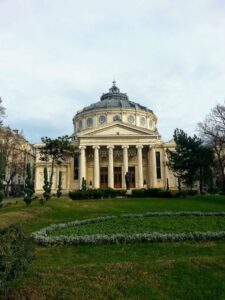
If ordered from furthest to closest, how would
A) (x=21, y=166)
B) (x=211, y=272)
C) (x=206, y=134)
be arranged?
(x=21, y=166), (x=206, y=134), (x=211, y=272)

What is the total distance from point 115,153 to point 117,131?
518cm

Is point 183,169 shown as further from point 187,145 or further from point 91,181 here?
point 91,181

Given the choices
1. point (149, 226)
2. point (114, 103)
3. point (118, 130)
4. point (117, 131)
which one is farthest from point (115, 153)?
point (149, 226)

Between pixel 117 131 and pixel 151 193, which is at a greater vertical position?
pixel 117 131

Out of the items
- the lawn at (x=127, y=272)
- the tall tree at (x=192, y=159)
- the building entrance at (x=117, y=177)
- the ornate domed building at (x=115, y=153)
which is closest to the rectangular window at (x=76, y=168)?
the ornate domed building at (x=115, y=153)

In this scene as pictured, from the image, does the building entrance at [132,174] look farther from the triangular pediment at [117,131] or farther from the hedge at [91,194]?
the hedge at [91,194]

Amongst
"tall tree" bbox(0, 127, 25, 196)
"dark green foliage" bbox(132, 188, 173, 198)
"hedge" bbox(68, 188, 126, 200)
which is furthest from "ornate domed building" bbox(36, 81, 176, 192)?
"dark green foliage" bbox(132, 188, 173, 198)

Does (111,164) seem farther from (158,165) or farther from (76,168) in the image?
(158,165)

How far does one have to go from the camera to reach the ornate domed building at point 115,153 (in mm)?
60094

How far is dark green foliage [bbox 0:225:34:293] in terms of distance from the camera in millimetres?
6320

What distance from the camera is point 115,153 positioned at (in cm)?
6431

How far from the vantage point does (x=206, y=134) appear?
130 ft

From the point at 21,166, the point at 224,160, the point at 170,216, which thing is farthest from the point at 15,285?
the point at 21,166

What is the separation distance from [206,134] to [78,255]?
3153 centimetres
